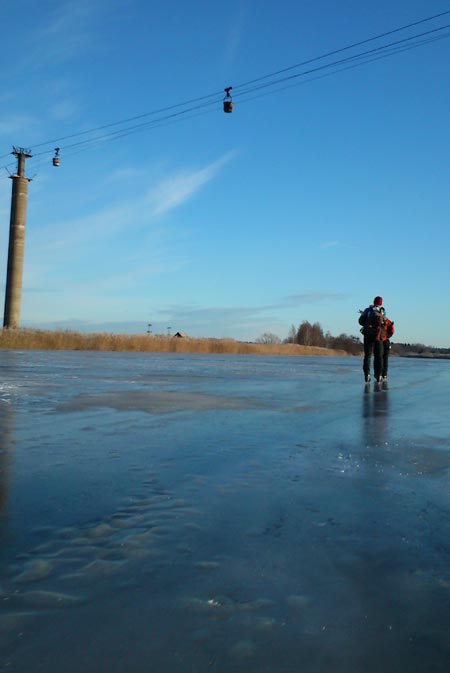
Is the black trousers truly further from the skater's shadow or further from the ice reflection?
the ice reflection

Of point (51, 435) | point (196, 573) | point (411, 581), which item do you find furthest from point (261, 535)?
point (51, 435)

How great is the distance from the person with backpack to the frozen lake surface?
7.48 meters

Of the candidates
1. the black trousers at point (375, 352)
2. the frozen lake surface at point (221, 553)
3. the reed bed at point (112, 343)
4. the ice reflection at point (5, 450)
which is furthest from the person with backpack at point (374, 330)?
the reed bed at point (112, 343)

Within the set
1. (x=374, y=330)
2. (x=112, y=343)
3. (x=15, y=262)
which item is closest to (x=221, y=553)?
(x=374, y=330)

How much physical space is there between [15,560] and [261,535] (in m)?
0.93

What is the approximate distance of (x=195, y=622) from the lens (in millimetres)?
1558

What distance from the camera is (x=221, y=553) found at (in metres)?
2.08

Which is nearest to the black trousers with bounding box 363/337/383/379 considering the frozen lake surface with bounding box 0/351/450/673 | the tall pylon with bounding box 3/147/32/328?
the frozen lake surface with bounding box 0/351/450/673

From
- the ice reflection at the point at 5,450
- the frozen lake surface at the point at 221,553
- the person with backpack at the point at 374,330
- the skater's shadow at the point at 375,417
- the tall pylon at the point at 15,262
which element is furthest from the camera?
the tall pylon at the point at 15,262

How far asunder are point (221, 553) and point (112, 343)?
3228 centimetres

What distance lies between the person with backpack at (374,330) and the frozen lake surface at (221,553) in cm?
748

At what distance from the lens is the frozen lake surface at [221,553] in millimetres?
1440

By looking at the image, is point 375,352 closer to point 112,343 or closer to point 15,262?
point 112,343

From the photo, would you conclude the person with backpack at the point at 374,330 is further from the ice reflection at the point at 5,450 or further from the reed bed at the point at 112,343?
the reed bed at the point at 112,343
